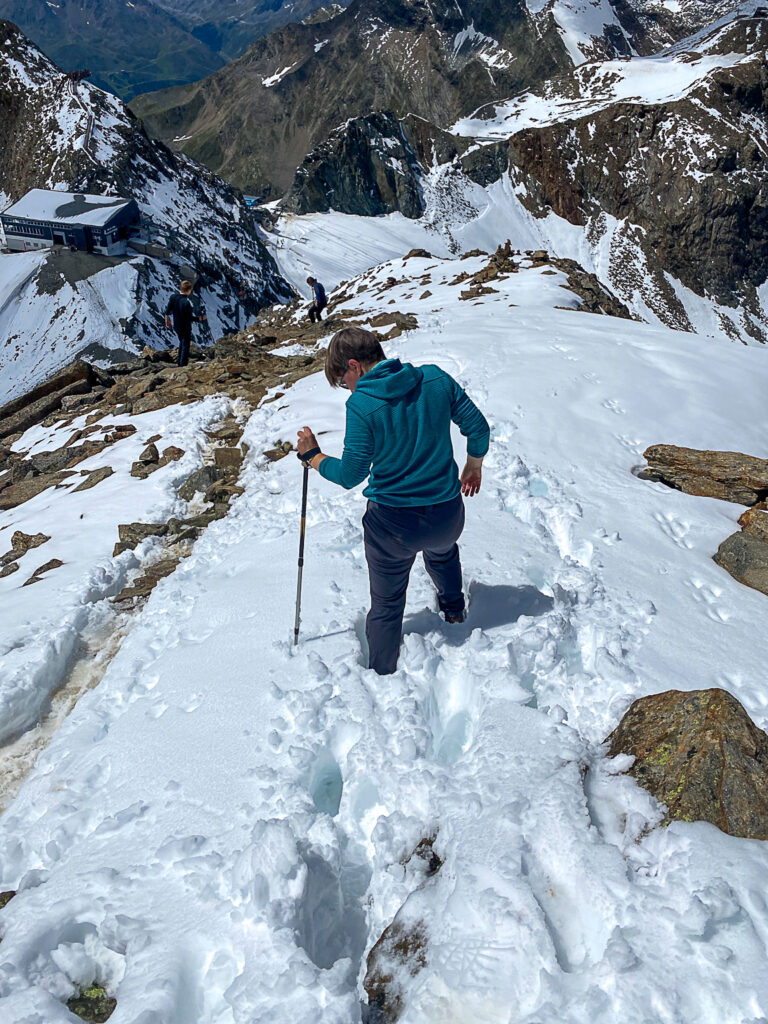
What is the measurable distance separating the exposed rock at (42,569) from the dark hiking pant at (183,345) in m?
11.0

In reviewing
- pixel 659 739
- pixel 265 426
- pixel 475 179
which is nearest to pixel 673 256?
pixel 475 179

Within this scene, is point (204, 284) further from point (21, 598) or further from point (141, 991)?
point (141, 991)

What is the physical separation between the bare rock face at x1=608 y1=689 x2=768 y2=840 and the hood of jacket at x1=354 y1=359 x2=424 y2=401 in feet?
8.31

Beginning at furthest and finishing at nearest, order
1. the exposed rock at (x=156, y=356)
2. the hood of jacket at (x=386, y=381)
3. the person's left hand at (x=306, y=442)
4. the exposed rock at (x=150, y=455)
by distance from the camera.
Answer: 1. the exposed rock at (x=156, y=356)
2. the exposed rock at (x=150, y=455)
3. the person's left hand at (x=306, y=442)
4. the hood of jacket at (x=386, y=381)

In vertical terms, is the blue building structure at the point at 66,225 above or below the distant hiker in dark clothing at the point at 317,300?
above

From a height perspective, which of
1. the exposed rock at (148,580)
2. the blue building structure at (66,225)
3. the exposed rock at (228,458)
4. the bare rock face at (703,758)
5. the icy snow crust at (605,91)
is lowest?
the exposed rock at (148,580)

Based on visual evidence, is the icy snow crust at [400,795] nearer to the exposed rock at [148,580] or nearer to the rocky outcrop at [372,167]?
the exposed rock at [148,580]

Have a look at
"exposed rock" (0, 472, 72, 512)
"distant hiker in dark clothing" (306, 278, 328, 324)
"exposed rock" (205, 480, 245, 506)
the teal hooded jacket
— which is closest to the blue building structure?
"distant hiker in dark clothing" (306, 278, 328, 324)

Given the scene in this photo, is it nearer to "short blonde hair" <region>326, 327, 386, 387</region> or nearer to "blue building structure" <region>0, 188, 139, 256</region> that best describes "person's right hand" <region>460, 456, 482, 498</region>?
"short blonde hair" <region>326, 327, 386, 387</region>

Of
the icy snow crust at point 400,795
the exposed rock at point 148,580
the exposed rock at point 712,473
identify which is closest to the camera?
the icy snow crust at point 400,795

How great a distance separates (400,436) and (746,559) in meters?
4.22

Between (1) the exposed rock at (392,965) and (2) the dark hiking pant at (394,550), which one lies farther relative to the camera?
(2) the dark hiking pant at (394,550)

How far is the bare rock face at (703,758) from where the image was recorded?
3014 mm

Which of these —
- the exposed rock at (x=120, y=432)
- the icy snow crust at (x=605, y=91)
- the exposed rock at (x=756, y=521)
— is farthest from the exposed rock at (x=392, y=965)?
the icy snow crust at (x=605, y=91)
